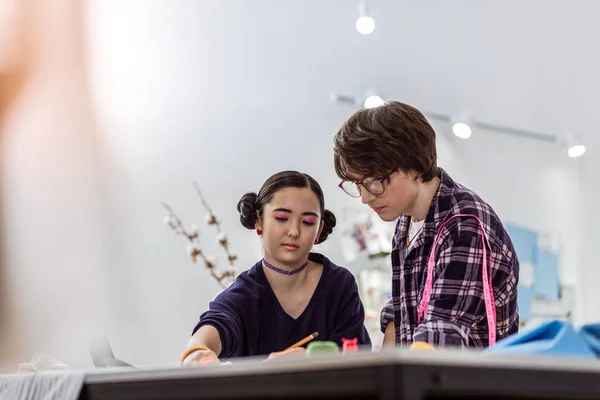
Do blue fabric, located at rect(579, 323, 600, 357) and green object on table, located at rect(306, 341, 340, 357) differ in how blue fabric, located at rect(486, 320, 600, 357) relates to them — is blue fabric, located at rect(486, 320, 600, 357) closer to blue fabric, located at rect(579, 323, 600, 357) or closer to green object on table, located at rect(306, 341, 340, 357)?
blue fabric, located at rect(579, 323, 600, 357)

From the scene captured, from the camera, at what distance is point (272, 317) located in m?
1.38

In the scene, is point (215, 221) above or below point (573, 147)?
below

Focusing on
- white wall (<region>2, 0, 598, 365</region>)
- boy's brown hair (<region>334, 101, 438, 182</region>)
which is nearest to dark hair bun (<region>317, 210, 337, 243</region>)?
boy's brown hair (<region>334, 101, 438, 182</region>)

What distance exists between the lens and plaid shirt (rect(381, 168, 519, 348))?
1.13 meters

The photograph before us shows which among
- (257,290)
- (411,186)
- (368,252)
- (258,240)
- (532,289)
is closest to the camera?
(411,186)

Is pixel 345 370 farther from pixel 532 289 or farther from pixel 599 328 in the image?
pixel 532 289

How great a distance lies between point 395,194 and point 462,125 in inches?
87.1

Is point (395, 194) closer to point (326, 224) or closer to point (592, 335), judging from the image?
point (326, 224)

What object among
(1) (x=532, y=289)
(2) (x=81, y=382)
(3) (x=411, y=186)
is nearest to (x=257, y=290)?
(3) (x=411, y=186)

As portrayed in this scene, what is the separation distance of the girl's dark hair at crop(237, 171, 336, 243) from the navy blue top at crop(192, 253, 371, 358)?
0.31 feet

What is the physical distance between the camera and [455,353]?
627 mm

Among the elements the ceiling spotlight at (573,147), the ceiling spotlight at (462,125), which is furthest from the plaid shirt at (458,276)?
the ceiling spotlight at (573,147)

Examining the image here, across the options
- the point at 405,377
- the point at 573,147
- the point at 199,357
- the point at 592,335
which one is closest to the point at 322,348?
the point at 405,377

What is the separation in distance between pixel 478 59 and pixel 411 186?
210 centimetres
